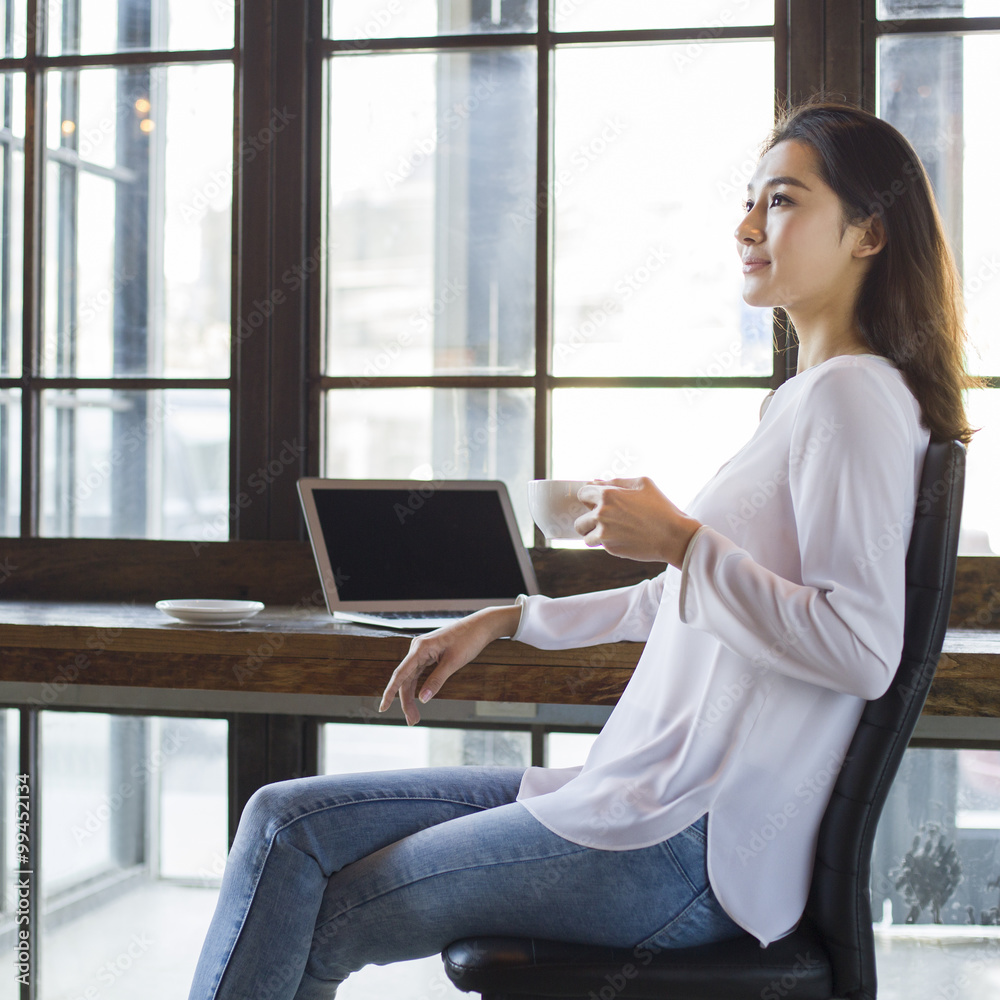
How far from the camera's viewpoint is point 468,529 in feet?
5.87

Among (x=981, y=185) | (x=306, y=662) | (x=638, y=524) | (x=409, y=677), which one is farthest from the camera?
(x=981, y=185)

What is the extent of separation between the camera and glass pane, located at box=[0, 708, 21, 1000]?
2.14 meters

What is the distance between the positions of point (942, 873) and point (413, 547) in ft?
4.06

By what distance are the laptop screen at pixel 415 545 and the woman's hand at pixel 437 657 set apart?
1.43 ft

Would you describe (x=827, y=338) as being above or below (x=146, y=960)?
above

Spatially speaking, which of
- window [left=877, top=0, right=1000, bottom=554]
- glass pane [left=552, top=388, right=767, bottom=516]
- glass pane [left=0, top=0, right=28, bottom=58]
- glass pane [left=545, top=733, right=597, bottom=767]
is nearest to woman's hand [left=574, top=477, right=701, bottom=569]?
glass pane [left=552, top=388, right=767, bottom=516]

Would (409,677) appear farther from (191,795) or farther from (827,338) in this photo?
(191,795)

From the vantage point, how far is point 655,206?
6.61 ft

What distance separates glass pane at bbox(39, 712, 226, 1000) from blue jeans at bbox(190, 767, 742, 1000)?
1.11 meters

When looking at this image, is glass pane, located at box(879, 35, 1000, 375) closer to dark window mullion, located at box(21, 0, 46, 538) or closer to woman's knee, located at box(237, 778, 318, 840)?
woman's knee, located at box(237, 778, 318, 840)

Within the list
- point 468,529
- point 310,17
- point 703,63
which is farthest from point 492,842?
point 310,17

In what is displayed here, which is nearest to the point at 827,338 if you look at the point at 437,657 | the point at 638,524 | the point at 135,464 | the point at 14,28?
the point at 638,524

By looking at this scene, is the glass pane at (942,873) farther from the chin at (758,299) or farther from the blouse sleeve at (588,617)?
the chin at (758,299)

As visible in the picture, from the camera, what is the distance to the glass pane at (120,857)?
2129 millimetres
